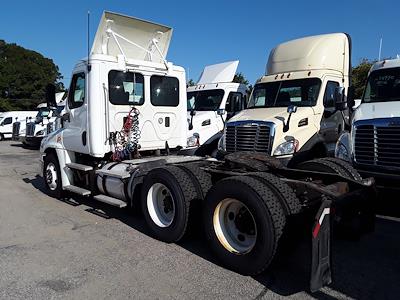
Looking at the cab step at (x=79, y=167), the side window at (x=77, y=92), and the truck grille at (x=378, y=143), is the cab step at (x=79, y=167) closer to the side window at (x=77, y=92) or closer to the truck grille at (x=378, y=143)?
the side window at (x=77, y=92)

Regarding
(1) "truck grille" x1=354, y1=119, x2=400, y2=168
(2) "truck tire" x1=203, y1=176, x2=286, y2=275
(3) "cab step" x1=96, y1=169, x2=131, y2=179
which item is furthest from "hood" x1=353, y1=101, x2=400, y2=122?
(3) "cab step" x1=96, y1=169, x2=131, y2=179

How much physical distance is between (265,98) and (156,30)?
315 cm

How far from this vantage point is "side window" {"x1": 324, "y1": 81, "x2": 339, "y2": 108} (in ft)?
30.1

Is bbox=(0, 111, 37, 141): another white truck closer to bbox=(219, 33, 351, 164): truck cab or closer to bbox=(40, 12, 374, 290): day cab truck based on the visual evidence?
bbox=(40, 12, 374, 290): day cab truck

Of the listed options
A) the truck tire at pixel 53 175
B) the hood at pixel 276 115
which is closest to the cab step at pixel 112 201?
the truck tire at pixel 53 175

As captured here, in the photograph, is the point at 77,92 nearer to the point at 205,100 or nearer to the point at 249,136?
the point at 249,136

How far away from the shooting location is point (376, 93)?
25.2 ft

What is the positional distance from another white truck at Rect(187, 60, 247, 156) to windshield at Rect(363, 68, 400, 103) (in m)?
4.33

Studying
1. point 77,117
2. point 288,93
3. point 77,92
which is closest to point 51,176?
point 77,117

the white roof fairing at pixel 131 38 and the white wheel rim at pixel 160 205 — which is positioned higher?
the white roof fairing at pixel 131 38

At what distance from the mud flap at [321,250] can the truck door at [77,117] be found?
15.8 feet

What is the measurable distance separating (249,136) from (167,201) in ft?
11.2

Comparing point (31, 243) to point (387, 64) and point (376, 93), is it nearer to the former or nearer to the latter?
point (376, 93)

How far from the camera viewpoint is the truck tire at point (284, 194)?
4059 mm
